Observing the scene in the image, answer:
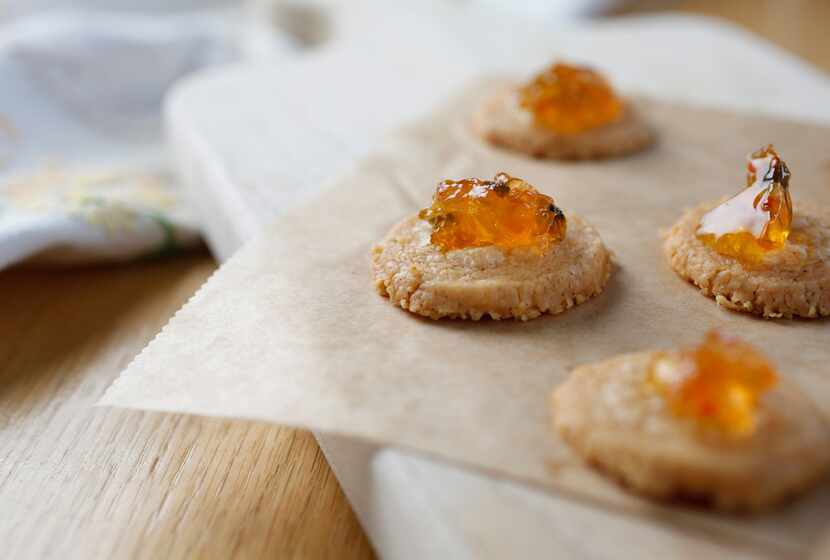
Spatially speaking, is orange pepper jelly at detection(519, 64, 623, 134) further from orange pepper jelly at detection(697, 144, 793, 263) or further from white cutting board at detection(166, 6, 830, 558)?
orange pepper jelly at detection(697, 144, 793, 263)

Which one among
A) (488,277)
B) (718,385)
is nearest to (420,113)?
(488,277)

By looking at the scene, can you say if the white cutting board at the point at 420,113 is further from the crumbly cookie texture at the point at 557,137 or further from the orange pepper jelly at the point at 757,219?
the orange pepper jelly at the point at 757,219

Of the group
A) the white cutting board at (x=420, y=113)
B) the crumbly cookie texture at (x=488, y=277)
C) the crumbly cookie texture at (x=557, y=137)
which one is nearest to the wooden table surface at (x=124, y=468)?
the white cutting board at (x=420, y=113)

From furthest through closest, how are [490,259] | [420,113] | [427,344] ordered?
1. [420,113]
2. [490,259]
3. [427,344]

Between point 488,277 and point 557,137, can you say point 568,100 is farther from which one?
point 488,277

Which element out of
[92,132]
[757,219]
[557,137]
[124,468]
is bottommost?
[92,132]

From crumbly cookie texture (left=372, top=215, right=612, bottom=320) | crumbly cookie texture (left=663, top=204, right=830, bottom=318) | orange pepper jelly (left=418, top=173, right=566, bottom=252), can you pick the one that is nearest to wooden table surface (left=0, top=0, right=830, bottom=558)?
crumbly cookie texture (left=372, top=215, right=612, bottom=320)
